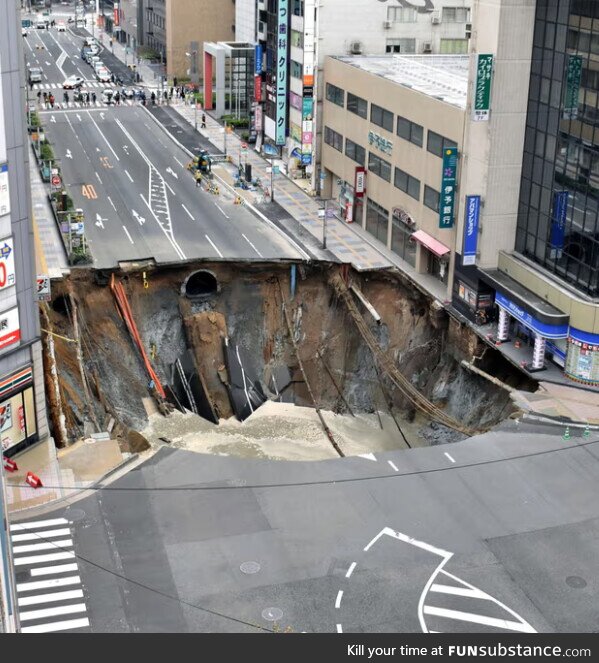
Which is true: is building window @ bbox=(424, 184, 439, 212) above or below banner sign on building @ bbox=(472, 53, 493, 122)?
below

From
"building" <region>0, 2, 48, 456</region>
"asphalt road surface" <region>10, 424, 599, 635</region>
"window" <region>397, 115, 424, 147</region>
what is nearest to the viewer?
"asphalt road surface" <region>10, 424, 599, 635</region>

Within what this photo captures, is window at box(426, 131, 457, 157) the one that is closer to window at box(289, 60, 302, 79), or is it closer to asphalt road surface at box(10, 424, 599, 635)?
asphalt road surface at box(10, 424, 599, 635)

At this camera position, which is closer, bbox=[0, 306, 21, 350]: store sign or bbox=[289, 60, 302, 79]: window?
bbox=[0, 306, 21, 350]: store sign

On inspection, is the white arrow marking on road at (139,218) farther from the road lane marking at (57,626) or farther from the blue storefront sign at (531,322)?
the road lane marking at (57,626)

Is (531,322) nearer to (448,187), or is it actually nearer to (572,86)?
(448,187)

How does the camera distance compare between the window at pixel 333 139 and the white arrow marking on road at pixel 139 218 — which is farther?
the window at pixel 333 139

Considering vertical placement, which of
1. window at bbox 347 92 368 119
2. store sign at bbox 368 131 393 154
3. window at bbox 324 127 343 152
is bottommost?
window at bbox 324 127 343 152

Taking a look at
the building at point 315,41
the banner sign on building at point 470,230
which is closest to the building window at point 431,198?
the banner sign on building at point 470,230

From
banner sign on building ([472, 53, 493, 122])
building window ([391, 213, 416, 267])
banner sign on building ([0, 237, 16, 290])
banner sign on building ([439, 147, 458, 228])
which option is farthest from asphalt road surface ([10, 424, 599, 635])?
building window ([391, 213, 416, 267])
